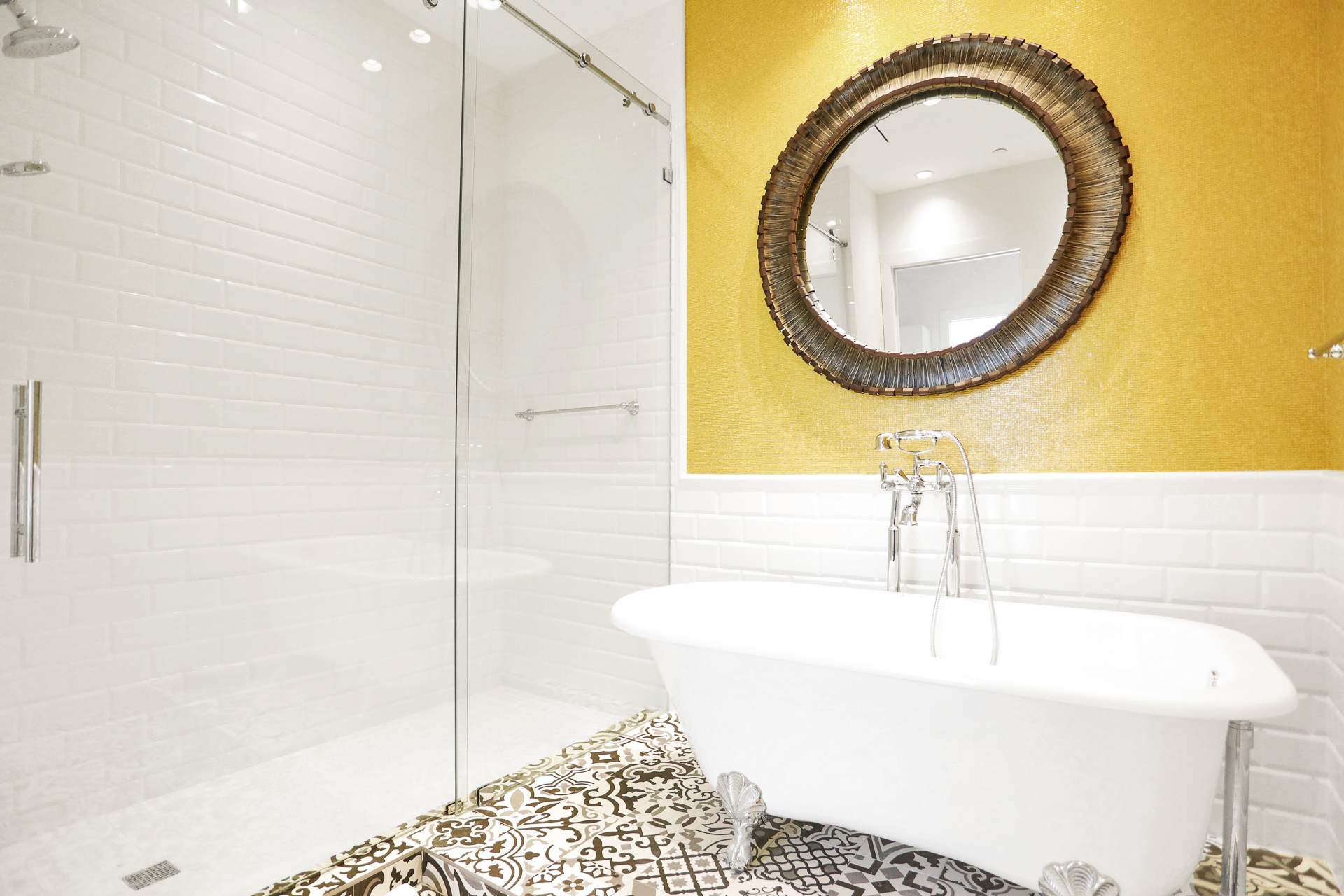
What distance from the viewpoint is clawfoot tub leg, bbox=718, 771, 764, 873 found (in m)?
1.69

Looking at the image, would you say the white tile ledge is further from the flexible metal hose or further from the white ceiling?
the white ceiling

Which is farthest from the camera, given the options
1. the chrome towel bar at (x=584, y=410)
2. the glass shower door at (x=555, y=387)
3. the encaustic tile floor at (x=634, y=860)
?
A: the chrome towel bar at (x=584, y=410)

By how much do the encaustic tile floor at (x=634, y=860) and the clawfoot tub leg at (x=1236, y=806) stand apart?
22 centimetres

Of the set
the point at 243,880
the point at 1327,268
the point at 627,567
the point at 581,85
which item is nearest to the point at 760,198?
the point at 581,85

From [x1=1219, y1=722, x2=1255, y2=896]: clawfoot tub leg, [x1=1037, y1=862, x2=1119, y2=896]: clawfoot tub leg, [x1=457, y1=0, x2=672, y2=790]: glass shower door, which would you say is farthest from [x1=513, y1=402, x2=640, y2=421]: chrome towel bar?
[x1=1219, y1=722, x2=1255, y2=896]: clawfoot tub leg

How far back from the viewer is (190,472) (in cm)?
156

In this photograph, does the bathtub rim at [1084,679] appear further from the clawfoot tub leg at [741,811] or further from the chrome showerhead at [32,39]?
the chrome showerhead at [32,39]

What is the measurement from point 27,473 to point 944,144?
8.04ft

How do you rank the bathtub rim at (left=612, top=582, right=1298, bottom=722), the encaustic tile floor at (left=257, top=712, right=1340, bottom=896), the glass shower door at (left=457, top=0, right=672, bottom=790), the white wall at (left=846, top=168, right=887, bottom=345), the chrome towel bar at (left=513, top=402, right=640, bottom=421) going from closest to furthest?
1. the bathtub rim at (left=612, top=582, right=1298, bottom=722)
2. the encaustic tile floor at (left=257, top=712, right=1340, bottom=896)
3. the glass shower door at (left=457, top=0, right=672, bottom=790)
4. the chrome towel bar at (left=513, top=402, right=640, bottom=421)
5. the white wall at (left=846, top=168, right=887, bottom=345)

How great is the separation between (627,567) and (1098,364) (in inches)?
62.8

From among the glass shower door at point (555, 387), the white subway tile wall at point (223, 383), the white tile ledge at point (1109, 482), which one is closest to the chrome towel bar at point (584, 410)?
the glass shower door at point (555, 387)

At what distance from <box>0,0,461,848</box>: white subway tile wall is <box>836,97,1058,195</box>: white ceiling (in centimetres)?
132

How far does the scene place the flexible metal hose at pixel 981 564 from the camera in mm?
1950

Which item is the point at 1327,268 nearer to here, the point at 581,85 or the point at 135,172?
the point at 581,85
